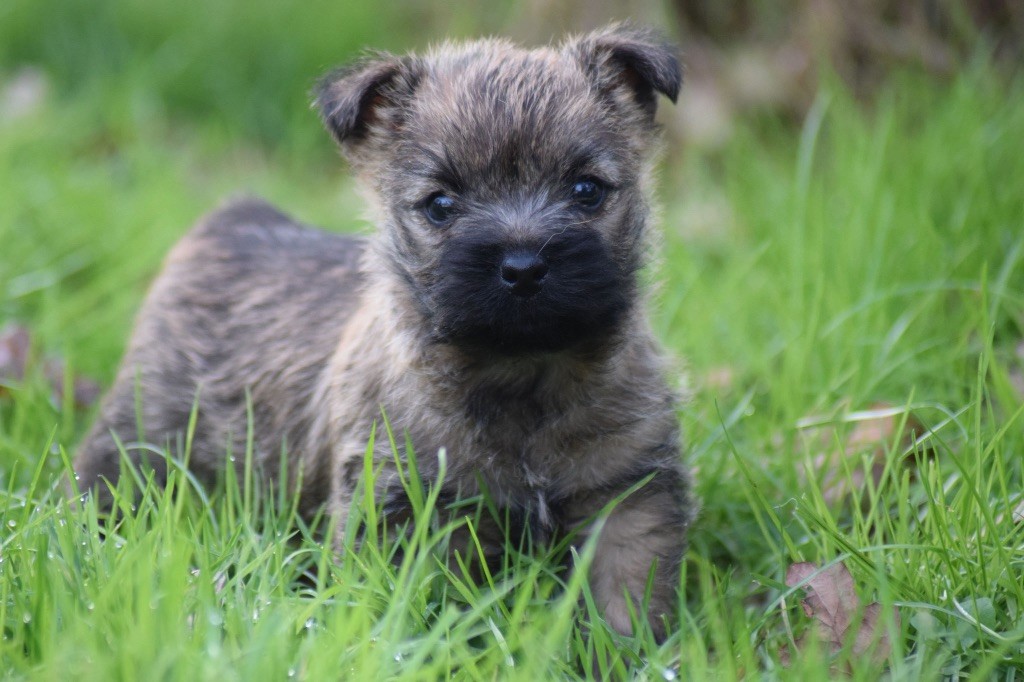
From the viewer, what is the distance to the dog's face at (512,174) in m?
2.67

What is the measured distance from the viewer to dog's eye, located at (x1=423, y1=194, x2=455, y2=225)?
2.92 m

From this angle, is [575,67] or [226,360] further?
[226,360]

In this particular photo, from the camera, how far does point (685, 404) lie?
3.34 meters

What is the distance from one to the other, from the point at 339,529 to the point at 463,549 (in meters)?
0.32

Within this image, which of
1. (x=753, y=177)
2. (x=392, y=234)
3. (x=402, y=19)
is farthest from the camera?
(x=402, y=19)

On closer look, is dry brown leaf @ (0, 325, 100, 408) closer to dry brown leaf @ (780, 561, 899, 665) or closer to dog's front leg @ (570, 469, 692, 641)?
dog's front leg @ (570, 469, 692, 641)

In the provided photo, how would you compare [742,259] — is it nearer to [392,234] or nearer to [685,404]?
[685,404]

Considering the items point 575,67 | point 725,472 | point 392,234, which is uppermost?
point 575,67

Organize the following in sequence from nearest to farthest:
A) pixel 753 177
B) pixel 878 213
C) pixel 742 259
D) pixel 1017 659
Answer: pixel 1017 659, pixel 878 213, pixel 742 259, pixel 753 177

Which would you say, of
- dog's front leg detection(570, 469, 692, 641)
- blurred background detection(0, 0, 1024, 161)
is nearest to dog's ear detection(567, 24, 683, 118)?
dog's front leg detection(570, 469, 692, 641)

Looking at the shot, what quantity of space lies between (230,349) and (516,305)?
4.78 ft

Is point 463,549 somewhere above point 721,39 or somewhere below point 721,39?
below

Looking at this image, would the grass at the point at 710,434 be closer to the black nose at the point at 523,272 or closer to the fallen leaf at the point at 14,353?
the fallen leaf at the point at 14,353

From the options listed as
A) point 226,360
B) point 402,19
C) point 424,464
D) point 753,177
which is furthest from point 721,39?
point 424,464
